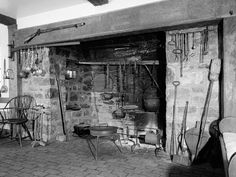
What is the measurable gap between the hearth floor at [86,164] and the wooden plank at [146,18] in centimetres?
190

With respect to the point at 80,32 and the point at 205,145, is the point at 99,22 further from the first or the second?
the point at 205,145

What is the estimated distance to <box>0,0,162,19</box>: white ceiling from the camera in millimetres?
3185

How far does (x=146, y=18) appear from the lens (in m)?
2.99

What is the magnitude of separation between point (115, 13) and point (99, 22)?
1.00 feet

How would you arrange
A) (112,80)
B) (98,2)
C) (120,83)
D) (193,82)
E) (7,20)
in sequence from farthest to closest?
(112,80) < (120,83) < (7,20) < (98,2) < (193,82)

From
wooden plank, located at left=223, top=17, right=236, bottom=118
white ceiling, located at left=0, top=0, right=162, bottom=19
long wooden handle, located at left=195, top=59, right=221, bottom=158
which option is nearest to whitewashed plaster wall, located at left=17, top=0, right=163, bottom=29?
white ceiling, located at left=0, top=0, right=162, bottom=19

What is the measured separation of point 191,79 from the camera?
3.08 metres

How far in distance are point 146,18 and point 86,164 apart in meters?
2.23

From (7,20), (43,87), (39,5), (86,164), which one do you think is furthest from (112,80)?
(7,20)

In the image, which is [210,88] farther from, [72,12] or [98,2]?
[72,12]

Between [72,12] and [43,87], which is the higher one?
[72,12]

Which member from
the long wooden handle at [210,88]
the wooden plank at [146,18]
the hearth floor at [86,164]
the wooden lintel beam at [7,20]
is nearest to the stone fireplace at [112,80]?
the long wooden handle at [210,88]

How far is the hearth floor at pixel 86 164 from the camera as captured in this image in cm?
264

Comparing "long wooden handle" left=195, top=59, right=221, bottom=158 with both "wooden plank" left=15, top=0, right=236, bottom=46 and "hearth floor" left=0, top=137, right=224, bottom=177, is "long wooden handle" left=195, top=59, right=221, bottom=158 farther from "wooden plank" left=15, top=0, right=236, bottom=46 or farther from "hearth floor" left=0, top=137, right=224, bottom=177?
"wooden plank" left=15, top=0, right=236, bottom=46
